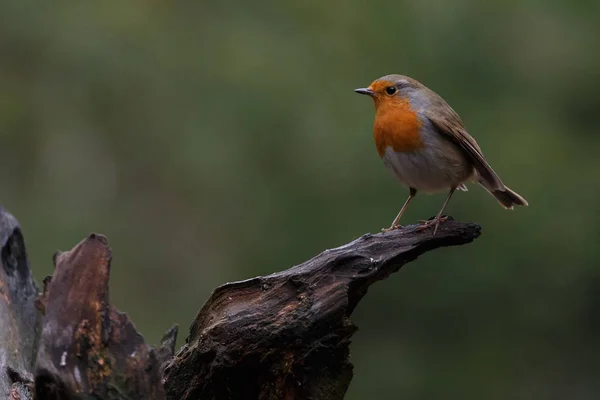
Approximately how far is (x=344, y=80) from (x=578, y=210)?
2131mm

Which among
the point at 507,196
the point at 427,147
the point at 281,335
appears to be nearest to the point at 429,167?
the point at 427,147

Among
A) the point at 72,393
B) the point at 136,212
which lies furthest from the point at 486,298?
the point at 72,393

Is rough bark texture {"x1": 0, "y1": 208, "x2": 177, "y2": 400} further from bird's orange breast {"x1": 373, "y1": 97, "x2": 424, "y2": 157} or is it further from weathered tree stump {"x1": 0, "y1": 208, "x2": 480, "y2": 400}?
bird's orange breast {"x1": 373, "y1": 97, "x2": 424, "y2": 157}

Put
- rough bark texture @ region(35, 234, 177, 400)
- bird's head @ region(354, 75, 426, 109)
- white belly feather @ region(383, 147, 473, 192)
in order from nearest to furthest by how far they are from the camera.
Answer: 1. rough bark texture @ region(35, 234, 177, 400)
2. white belly feather @ region(383, 147, 473, 192)
3. bird's head @ region(354, 75, 426, 109)

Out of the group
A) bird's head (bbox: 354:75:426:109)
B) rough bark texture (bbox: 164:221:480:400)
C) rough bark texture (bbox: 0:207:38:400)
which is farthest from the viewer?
bird's head (bbox: 354:75:426:109)

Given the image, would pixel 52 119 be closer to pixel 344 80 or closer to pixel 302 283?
pixel 344 80

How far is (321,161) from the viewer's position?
7.85 metres

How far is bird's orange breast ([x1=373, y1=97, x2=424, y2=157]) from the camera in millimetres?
4527

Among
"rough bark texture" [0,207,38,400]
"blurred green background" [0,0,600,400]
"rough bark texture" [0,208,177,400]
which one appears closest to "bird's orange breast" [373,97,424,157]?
"rough bark texture" [0,208,177,400]

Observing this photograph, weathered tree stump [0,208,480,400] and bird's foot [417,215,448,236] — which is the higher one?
bird's foot [417,215,448,236]

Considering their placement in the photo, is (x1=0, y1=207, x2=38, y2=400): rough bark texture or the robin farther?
the robin

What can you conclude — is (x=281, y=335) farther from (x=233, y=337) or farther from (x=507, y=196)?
(x=507, y=196)

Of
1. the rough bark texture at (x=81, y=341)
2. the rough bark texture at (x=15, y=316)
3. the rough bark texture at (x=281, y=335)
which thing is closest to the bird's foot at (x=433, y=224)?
the rough bark texture at (x=281, y=335)

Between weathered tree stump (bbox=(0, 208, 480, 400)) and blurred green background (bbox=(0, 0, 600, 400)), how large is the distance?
124 inches
